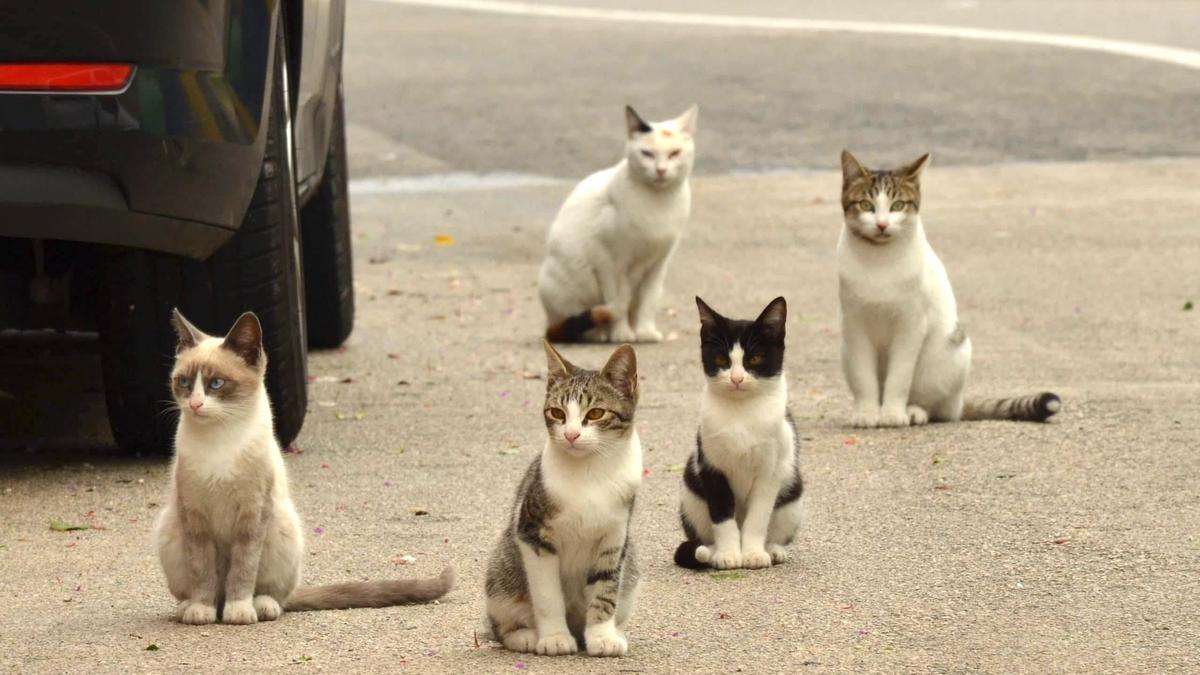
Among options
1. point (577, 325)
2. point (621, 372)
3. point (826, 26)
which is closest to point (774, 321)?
point (621, 372)

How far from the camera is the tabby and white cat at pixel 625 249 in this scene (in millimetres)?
8789

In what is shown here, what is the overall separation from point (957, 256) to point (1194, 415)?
12.9 feet

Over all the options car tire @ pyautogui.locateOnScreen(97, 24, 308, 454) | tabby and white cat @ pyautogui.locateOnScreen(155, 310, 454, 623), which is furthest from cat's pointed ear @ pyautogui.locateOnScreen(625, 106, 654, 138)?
tabby and white cat @ pyautogui.locateOnScreen(155, 310, 454, 623)

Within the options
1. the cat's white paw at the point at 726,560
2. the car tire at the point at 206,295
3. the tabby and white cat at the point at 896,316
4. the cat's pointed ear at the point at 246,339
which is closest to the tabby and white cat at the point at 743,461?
the cat's white paw at the point at 726,560

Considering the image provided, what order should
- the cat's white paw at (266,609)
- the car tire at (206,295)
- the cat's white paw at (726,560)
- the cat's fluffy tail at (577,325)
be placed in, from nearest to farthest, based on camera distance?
the cat's white paw at (266,609), the cat's white paw at (726,560), the car tire at (206,295), the cat's fluffy tail at (577,325)

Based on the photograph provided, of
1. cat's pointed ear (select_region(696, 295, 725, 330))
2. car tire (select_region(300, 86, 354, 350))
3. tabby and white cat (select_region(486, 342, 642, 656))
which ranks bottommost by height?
car tire (select_region(300, 86, 354, 350))

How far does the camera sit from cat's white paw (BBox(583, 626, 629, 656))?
4.23 meters

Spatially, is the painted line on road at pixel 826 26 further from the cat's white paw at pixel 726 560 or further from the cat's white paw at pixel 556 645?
the cat's white paw at pixel 556 645

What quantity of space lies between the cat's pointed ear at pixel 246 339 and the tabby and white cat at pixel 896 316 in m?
2.74

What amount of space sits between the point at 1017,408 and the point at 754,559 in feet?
6.60

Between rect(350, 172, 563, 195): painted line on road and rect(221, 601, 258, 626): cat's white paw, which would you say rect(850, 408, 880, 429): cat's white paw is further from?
rect(350, 172, 563, 195): painted line on road

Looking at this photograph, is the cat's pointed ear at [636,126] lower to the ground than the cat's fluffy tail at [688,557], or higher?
higher

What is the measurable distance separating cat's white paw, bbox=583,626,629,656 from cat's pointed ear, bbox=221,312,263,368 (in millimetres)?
1080

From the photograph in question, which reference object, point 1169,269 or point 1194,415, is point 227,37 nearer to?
point 1194,415
